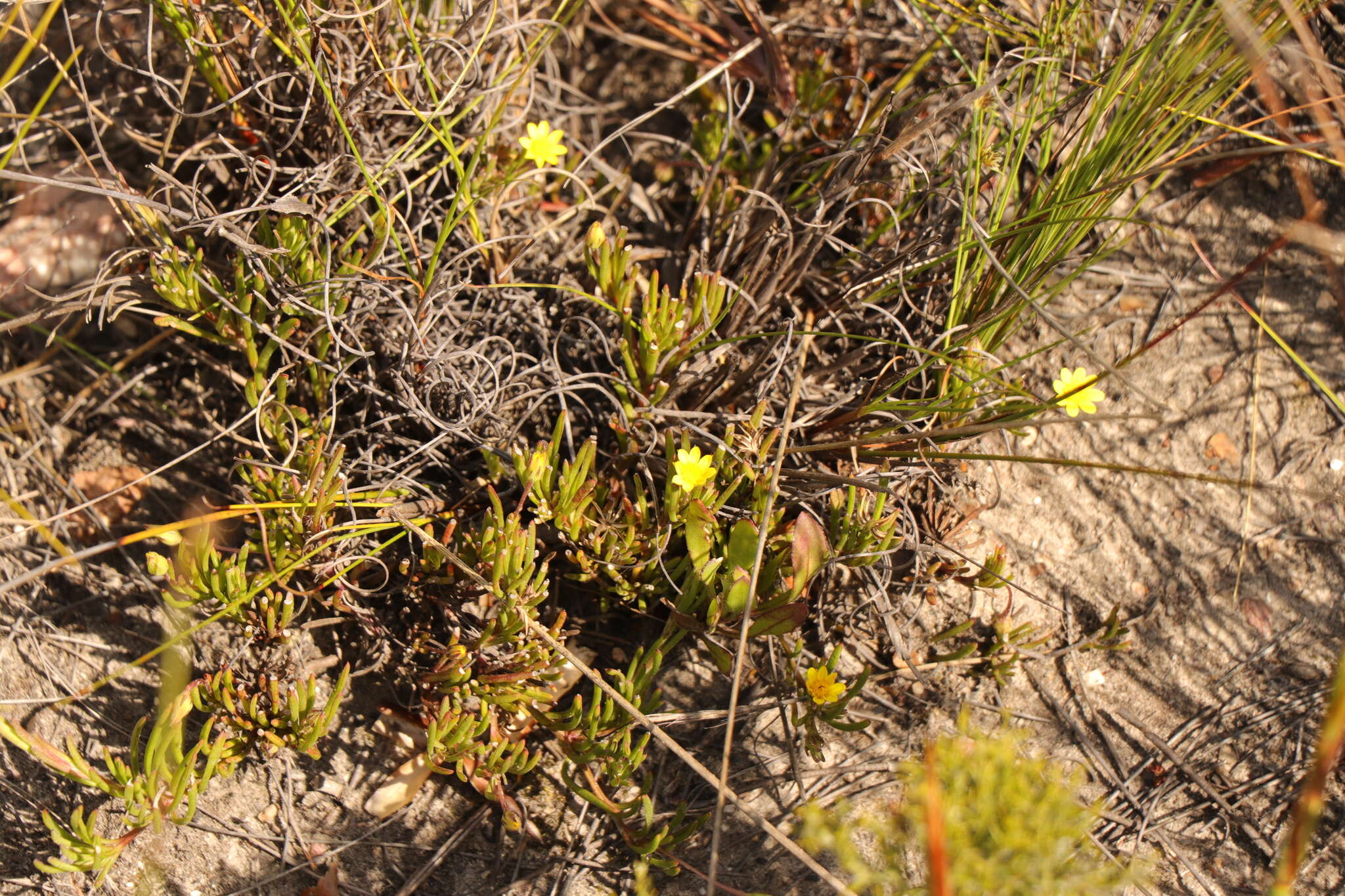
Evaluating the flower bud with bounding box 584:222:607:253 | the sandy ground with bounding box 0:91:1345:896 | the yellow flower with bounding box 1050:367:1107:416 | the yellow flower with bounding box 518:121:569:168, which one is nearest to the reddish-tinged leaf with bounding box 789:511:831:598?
the sandy ground with bounding box 0:91:1345:896

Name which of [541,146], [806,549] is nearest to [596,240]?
[541,146]

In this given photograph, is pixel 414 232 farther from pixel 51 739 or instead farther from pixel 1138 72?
pixel 1138 72

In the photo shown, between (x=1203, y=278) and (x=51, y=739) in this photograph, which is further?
(x=1203, y=278)

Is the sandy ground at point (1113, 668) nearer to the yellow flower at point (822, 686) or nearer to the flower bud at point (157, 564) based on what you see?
the yellow flower at point (822, 686)

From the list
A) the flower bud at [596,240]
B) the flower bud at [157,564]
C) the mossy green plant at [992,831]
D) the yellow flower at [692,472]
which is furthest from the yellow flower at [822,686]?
the flower bud at [157,564]

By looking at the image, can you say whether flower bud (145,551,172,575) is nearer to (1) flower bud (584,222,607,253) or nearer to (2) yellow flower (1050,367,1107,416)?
(1) flower bud (584,222,607,253)

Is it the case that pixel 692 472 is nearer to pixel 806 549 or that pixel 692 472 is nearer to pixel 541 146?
pixel 806 549

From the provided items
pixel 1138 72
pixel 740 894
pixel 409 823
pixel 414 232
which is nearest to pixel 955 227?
pixel 1138 72
